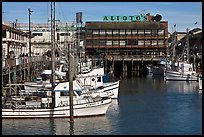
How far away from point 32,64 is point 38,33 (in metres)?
47.9

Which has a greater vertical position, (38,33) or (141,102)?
(38,33)

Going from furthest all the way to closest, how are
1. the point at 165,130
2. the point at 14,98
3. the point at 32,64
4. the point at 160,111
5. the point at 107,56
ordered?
1. the point at 107,56
2. the point at 32,64
3. the point at 160,111
4. the point at 14,98
5. the point at 165,130

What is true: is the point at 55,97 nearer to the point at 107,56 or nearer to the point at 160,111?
the point at 160,111

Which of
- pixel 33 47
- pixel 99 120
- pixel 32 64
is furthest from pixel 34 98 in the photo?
pixel 33 47

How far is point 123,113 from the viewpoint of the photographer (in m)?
27.2

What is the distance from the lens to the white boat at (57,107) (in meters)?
24.8

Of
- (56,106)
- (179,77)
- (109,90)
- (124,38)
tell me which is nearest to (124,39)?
(124,38)

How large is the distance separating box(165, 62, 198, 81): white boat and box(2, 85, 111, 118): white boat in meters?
34.3

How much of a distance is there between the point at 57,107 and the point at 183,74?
37197 mm

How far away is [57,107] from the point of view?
2494 centimetres

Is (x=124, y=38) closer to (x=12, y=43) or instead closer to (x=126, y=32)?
(x=126, y=32)

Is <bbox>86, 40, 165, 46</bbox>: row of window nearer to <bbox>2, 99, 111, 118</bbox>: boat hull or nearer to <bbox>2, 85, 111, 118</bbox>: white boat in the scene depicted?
<bbox>2, 85, 111, 118</bbox>: white boat

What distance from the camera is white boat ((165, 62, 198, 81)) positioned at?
58125 mm

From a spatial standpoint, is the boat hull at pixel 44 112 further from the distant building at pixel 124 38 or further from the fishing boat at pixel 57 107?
the distant building at pixel 124 38
